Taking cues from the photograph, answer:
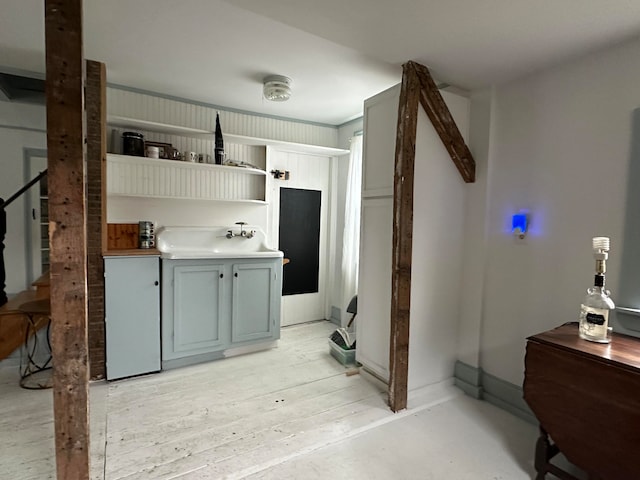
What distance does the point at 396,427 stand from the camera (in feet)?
7.18

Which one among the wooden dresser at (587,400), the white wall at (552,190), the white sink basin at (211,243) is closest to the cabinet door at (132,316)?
the white sink basin at (211,243)

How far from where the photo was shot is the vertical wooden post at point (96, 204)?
2508mm

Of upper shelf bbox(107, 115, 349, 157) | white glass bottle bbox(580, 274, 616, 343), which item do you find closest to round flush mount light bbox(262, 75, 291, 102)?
upper shelf bbox(107, 115, 349, 157)

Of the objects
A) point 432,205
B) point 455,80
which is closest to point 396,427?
point 432,205

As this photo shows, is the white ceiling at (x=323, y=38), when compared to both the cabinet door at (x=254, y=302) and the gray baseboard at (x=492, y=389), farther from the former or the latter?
the gray baseboard at (x=492, y=389)

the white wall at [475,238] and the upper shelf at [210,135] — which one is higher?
the upper shelf at [210,135]

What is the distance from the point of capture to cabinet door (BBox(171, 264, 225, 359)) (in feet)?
9.41

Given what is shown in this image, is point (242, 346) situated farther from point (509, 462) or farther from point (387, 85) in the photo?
point (387, 85)

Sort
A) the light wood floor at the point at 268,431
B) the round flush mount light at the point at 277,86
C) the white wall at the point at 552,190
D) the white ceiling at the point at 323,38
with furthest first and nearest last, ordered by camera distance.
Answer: the round flush mount light at the point at 277,86
the white wall at the point at 552,190
the light wood floor at the point at 268,431
the white ceiling at the point at 323,38

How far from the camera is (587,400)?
1521 mm

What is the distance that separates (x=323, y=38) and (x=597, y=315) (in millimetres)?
2187

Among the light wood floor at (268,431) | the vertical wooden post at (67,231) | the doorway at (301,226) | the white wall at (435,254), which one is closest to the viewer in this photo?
the vertical wooden post at (67,231)

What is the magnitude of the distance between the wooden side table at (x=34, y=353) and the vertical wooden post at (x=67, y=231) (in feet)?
4.71

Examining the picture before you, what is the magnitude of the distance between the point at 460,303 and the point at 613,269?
104cm
